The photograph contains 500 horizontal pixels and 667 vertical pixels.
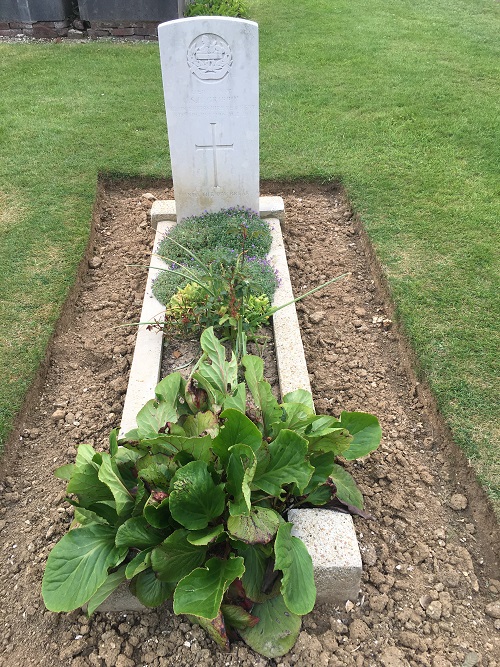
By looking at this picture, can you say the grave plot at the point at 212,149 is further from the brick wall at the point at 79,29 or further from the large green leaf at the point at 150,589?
the brick wall at the point at 79,29

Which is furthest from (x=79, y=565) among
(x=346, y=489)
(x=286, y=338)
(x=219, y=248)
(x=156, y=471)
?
(x=219, y=248)

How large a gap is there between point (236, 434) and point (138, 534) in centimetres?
48

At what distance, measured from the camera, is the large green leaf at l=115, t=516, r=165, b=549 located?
189 centimetres

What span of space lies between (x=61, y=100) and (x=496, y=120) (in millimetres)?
4660

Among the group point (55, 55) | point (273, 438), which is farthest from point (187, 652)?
point (55, 55)

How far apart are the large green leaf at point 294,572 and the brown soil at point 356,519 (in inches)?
13.1

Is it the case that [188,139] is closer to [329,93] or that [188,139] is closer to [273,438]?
[273,438]

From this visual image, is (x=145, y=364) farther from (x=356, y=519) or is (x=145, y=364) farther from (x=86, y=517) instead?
(x=356, y=519)

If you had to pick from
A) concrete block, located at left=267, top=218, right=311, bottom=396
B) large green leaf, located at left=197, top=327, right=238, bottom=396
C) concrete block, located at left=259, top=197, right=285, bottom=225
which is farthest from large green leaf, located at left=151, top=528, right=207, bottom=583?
concrete block, located at left=259, top=197, right=285, bottom=225

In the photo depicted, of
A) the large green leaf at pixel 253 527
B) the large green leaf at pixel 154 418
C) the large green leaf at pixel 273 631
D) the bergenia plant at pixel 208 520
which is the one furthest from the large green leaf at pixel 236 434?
the large green leaf at pixel 273 631

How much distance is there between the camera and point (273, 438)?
218cm

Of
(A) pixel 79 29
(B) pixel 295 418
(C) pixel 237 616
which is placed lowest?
(C) pixel 237 616

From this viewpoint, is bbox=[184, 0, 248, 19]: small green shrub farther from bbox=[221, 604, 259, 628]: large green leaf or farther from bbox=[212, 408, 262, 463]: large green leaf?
bbox=[221, 604, 259, 628]: large green leaf

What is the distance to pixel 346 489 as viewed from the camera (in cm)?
231
